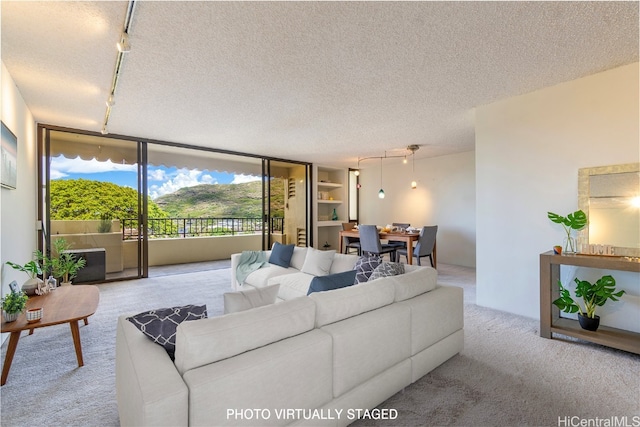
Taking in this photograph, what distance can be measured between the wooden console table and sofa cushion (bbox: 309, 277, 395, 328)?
5.77 ft

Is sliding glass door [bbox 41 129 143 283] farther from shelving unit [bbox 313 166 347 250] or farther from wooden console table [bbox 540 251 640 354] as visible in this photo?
wooden console table [bbox 540 251 640 354]

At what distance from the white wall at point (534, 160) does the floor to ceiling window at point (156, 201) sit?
15.1ft

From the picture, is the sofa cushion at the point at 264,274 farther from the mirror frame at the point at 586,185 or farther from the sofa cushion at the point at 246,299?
the mirror frame at the point at 586,185

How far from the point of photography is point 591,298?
2607 mm

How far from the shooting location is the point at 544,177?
10.1 feet

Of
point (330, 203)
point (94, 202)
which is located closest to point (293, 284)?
point (94, 202)

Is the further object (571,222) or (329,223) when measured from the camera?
(329,223)

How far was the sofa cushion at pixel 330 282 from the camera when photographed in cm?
204

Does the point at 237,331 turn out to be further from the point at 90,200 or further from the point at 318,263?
the point at 90,200

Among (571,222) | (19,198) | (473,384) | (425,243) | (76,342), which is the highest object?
(19,198)

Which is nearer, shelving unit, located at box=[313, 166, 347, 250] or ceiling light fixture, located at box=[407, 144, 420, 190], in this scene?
ceiling light fixture, located at box=[407, 144, 420, 190]

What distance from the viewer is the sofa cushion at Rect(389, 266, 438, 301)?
2.07 meters

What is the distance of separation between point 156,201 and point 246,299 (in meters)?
7.30

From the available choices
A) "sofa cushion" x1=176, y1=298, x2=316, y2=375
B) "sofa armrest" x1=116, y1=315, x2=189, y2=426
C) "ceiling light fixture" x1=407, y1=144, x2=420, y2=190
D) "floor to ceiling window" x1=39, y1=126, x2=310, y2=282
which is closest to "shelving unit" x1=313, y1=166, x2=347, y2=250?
"floor to ceiling window" x1=39, y1=126, x2=310, y2=282
